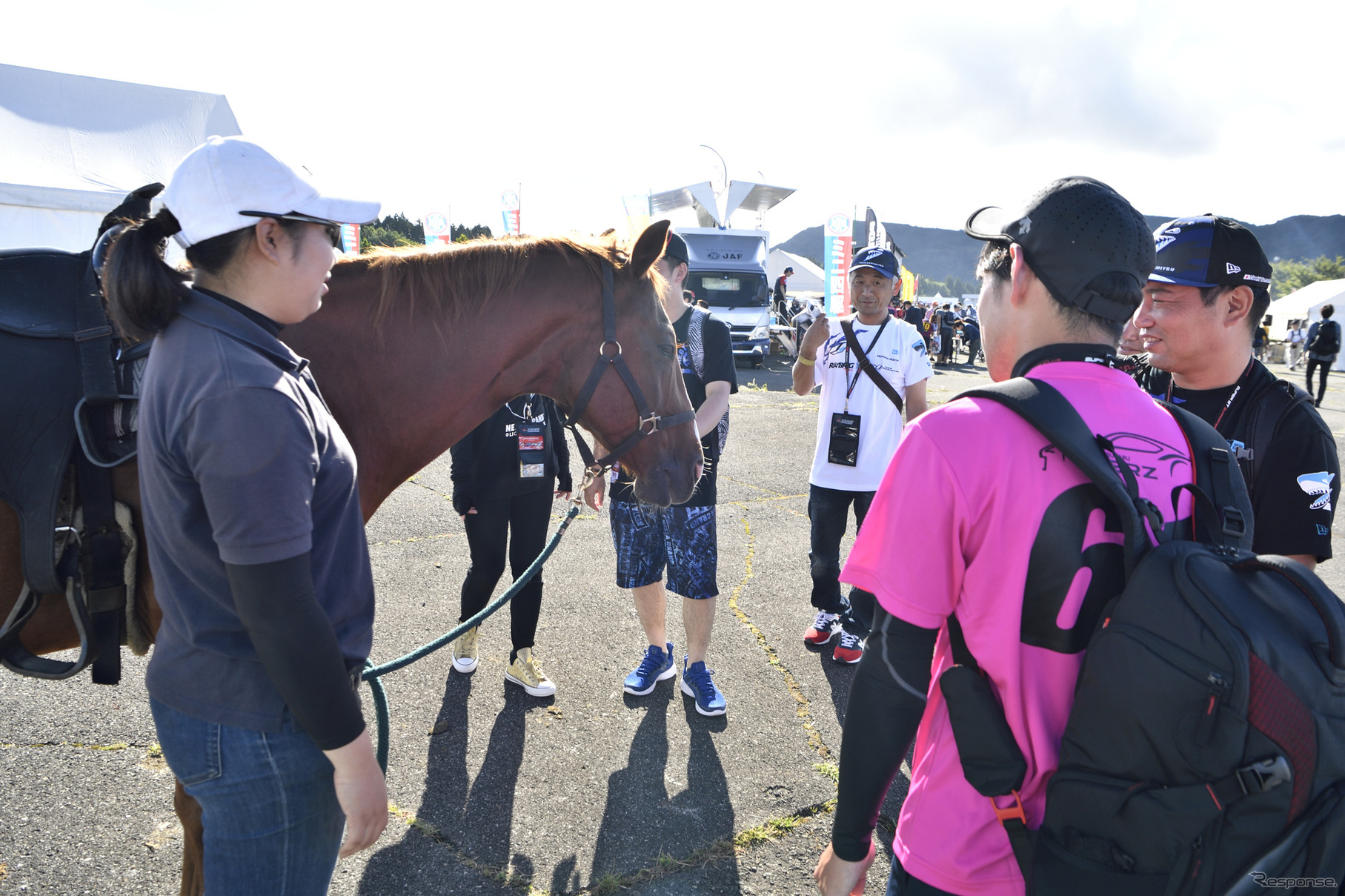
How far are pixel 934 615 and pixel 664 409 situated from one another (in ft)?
4.95

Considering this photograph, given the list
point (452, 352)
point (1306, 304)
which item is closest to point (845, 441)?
point (452, 352)

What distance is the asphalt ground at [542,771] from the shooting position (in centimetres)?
255

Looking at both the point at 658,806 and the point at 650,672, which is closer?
the point at 658,806

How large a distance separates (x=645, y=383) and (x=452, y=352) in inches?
25.5

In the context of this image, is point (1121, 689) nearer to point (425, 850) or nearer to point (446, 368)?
point (446, 368)

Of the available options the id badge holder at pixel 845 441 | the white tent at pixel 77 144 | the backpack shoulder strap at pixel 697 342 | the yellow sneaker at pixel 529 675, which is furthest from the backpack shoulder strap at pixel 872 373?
the white tent at pixel 77 144

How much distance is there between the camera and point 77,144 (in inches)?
508

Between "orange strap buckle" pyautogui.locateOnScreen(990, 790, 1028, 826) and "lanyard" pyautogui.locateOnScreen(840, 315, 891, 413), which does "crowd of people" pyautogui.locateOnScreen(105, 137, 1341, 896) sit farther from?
"lanyard" pyautogui.locateOnScreen(840, 315, 891, 413)

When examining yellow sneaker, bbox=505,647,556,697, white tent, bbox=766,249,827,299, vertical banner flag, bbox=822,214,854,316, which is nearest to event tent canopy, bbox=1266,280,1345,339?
white tent, bbox=766,249,827,299

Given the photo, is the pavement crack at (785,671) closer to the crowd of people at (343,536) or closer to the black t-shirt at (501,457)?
the black t-shirt at (501,457)

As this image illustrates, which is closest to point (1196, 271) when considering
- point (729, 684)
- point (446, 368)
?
point (446, 368)

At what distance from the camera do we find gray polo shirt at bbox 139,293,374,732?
1.12 meters

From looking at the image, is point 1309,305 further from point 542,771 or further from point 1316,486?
point 542,771

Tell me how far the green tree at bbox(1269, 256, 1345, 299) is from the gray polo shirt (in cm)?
7616
